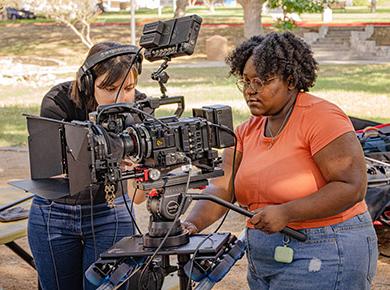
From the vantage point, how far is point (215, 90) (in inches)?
746

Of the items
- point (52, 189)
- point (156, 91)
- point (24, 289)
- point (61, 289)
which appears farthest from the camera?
point (156, 91)

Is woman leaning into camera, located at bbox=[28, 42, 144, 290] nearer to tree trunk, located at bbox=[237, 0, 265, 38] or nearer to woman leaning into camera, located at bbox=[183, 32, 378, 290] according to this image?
woman leaning into camera, located at bbox=[183, 32, 378, 290]

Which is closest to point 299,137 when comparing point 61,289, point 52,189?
point 52,189

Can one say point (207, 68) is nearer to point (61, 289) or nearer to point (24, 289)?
point (24, 289)

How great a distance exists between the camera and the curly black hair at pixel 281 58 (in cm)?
286

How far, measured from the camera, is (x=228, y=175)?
313 centimetres

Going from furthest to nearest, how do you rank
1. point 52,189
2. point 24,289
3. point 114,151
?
point 24,289
point 52,189
point 114,151

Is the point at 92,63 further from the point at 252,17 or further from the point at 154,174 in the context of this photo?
the point at 252,17

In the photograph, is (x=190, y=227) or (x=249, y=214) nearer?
(x=249, y=214)

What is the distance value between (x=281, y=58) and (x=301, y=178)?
0.42 metres

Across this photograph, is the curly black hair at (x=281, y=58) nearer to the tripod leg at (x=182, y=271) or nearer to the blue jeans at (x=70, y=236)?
the tripod leg at (x=182, y=271)

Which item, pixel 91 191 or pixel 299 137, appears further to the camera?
pixel 91 191

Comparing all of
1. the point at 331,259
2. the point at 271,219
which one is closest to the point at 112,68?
the point at 271,219

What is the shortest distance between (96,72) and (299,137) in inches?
34.8
